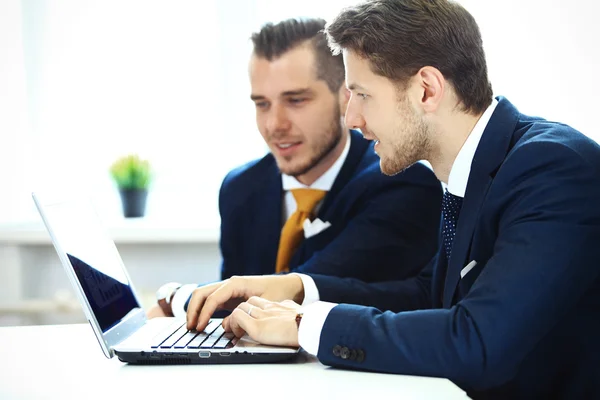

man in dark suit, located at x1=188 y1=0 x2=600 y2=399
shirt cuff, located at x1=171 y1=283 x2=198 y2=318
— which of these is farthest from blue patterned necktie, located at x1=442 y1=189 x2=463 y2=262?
shirt cuff, located at x1=171 y1=283 x2=198 y2=318

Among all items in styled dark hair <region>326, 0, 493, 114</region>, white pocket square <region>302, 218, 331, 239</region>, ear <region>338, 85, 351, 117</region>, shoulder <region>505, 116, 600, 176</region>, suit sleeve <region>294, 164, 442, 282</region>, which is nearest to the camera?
shoulder <region>505, 116, 600, 176</region>

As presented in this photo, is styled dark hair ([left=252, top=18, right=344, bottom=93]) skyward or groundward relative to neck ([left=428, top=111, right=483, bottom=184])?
skyward

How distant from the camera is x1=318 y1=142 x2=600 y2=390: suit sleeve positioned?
1.11 meters

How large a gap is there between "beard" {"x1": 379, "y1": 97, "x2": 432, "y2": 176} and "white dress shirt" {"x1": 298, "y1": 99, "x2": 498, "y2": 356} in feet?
0.23

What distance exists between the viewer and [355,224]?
195 centimetres

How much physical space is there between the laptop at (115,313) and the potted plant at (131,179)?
1.74 metres

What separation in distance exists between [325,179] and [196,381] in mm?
1122

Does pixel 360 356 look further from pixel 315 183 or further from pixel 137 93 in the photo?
pixel 137 93

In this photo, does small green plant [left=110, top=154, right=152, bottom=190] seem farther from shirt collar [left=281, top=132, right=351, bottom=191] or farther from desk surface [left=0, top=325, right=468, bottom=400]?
desk surface [left=0, top=325, right=468, bottom=400]

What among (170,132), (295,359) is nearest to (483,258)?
(295,359)

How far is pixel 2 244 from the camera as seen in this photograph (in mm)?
3199

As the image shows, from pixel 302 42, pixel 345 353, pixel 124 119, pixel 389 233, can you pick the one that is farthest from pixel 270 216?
pixel 124 119

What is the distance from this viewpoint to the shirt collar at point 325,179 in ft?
6.96

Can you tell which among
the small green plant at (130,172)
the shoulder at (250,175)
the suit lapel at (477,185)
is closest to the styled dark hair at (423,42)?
the suit lapel at (477,185)
